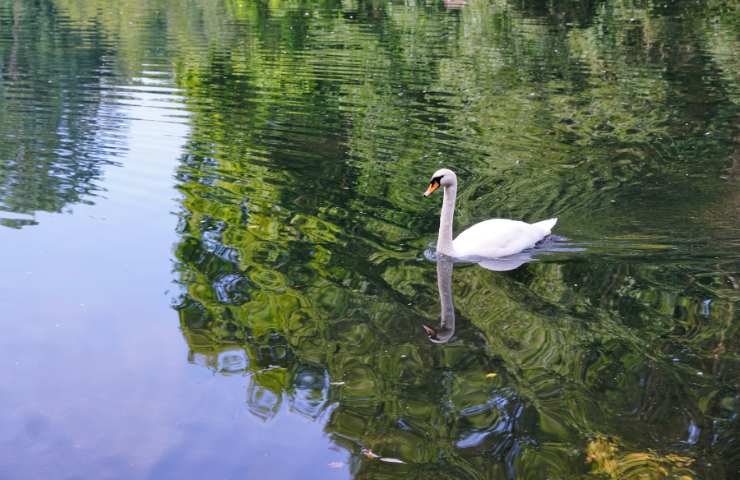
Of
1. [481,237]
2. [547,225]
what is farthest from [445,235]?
[547,225]

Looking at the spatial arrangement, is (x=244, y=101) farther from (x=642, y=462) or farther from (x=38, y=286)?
(x=642, y=462)

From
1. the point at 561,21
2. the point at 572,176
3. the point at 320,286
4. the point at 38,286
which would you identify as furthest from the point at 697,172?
A: the point at 561,21

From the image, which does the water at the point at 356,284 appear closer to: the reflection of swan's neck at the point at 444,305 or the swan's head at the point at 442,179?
the reflection of swan's neck at the point at 444,305

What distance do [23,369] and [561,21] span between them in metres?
29.3

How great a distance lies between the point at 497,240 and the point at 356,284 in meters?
1.65

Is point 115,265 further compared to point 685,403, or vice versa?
point 115,265

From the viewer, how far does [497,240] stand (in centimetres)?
979

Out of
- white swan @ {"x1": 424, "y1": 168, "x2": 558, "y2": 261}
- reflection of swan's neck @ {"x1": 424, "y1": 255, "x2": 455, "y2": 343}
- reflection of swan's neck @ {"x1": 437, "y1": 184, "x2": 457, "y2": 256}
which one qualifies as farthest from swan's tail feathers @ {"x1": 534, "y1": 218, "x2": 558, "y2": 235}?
reflection of swan's neck @ {"x1": 424, "y1": 255, "x2": 455, "y2": 343}

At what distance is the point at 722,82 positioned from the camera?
68.5 feet

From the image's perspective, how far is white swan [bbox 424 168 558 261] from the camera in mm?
9828

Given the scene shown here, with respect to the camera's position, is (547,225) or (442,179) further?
(547,225)

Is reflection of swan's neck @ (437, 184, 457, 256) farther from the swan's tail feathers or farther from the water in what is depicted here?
the swan's tail feathers

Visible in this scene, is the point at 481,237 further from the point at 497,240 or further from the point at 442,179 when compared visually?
the point at 442,179

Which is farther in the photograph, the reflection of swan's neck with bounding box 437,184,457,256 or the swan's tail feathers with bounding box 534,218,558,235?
the swan's tail feathers with bounding box 534,218,558,235
